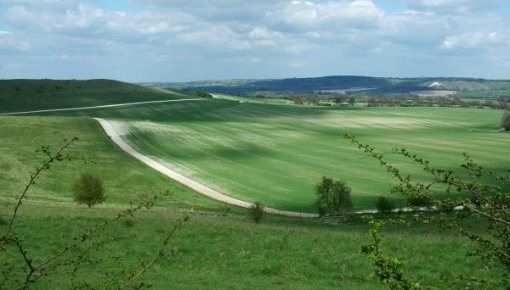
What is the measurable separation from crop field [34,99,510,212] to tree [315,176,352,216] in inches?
169

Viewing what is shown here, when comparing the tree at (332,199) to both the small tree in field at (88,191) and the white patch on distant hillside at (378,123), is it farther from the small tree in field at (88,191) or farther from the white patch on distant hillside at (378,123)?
the white patch on distant hillside at (378,123)

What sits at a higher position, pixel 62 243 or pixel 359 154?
pixel 62 243

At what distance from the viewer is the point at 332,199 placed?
152 ft

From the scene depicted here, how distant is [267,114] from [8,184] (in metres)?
94.8

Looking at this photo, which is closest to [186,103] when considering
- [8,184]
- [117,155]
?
[117,155]

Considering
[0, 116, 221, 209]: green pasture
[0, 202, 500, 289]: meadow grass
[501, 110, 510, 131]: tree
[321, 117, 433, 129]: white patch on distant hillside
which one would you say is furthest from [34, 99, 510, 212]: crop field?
[0, 202, 500, 289]: meadow grass

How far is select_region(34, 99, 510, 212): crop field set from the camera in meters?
61.5

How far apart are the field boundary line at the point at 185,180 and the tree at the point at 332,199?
125 cm

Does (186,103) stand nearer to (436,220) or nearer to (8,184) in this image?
(8,184)

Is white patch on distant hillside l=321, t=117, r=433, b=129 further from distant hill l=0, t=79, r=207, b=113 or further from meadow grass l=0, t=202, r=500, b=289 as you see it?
meadow grass l=0, t=202, r=500, b=289

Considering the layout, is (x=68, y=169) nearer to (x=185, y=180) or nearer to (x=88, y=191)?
(x=185, y=180)

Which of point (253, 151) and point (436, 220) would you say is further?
point (253, 151)

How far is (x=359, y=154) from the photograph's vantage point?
80.2m

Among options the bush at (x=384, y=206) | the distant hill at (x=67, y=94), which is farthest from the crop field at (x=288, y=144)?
the distant hill at (x=67, y=94)
